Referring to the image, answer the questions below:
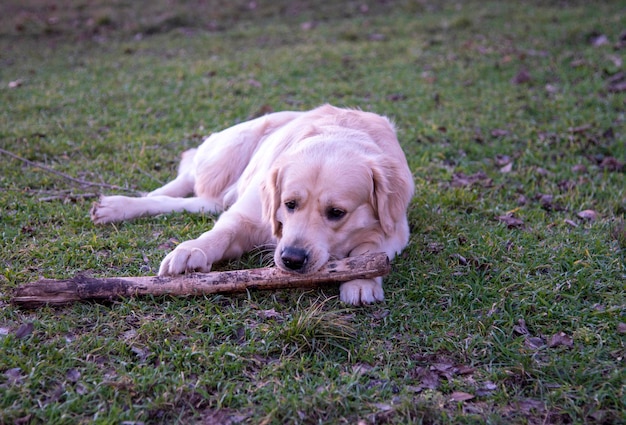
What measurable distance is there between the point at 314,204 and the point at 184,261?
35.0 inches

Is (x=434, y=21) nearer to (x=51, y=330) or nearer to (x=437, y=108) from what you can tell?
(x=437, y=108)

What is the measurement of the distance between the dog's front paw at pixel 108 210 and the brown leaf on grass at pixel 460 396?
9.82 ft

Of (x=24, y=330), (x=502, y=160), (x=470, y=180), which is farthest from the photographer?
(x=502, y=160)

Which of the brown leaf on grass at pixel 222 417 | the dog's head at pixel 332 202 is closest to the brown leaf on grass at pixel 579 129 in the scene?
the dog's head at pixel 332 202

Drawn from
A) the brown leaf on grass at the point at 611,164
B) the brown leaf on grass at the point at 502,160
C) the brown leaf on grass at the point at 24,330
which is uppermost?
the brown leaf on grass at the point at 24,330

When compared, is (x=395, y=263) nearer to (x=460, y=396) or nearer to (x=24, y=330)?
(x=460, y=396)

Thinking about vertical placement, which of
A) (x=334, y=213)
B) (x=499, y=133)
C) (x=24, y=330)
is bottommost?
(x=499, y=133)

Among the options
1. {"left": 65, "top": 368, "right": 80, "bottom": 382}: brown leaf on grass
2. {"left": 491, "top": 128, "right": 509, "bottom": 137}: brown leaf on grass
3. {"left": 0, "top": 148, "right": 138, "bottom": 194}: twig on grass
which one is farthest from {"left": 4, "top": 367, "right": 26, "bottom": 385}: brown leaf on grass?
{"left": 491, "top": 128, "right": 509, "bottom": 137}: brown leaf on grass

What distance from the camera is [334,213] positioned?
366 cm

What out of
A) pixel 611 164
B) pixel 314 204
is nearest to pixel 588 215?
pixel 611 164

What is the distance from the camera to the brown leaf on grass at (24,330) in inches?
119

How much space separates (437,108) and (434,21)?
17.0 ft

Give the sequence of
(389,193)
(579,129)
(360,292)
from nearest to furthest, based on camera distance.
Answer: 1. (360,292)
2. (389,193)
3. (579,129)

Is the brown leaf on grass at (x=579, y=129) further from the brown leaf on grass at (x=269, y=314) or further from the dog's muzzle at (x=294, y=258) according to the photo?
the brown leaf on grass at (x=269, y=314)
